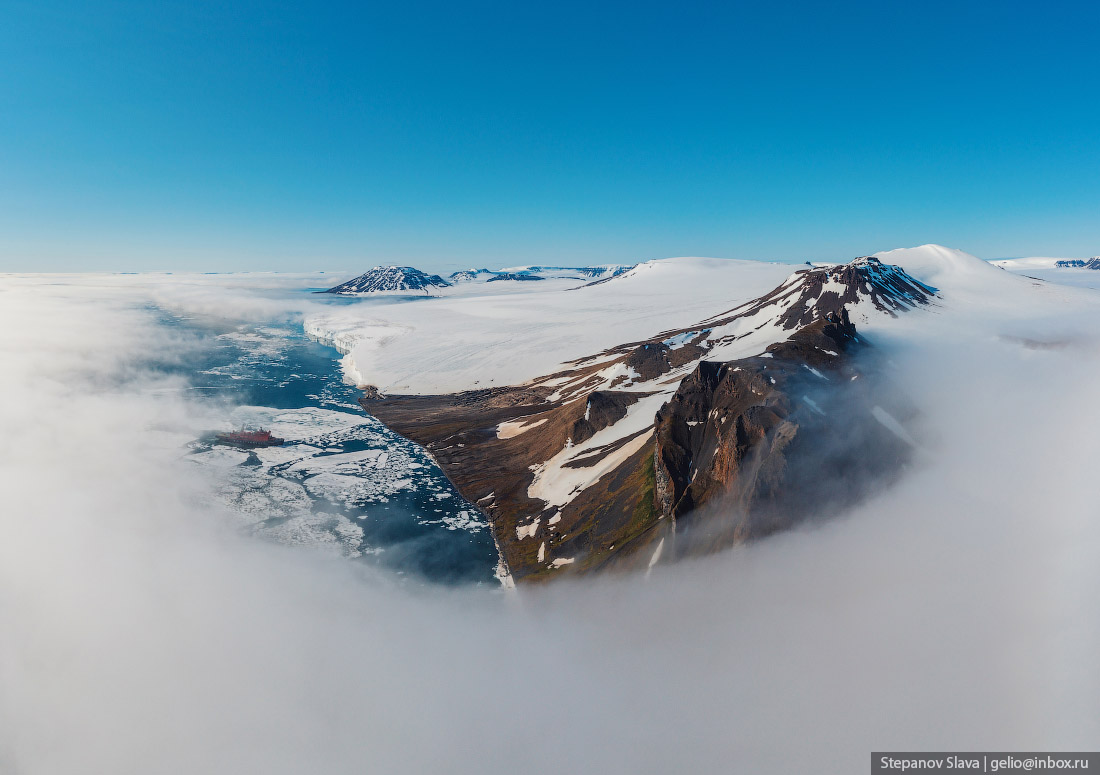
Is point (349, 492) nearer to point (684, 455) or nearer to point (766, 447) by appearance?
point (684, 455)

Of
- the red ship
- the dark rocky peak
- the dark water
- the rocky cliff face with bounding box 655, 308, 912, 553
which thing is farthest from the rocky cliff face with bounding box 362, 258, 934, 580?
the red ship

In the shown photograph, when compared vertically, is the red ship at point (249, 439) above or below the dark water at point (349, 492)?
above

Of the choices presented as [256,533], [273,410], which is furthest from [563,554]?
[273,410]

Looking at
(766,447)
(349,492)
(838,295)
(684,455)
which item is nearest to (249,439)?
(349,492)

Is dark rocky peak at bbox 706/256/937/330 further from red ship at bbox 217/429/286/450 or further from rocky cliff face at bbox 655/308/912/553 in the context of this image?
red ship at bbox 217/429/286/450

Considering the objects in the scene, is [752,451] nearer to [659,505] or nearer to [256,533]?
[659,505]

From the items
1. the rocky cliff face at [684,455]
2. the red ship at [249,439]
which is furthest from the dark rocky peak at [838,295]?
the red ship at [249,439]

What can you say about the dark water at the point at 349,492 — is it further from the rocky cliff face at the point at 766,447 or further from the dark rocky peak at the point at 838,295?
the dark rocky peak at the point at 838,295
